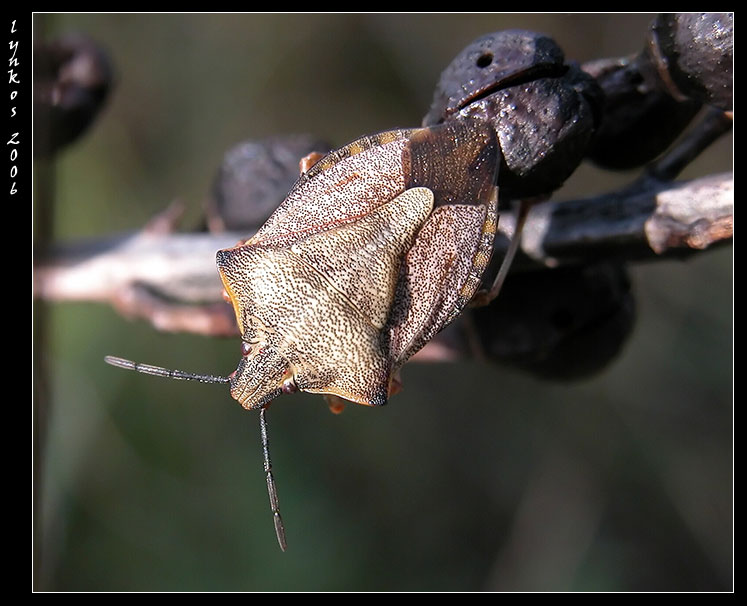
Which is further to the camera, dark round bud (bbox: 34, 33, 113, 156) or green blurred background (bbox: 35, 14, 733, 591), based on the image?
green blurred background (bbox: 35, 14, 733, 591)

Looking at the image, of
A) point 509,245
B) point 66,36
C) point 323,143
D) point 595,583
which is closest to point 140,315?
point 323,143

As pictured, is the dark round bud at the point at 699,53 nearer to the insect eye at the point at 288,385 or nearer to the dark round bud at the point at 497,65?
the dark round bud at the point at 497,65

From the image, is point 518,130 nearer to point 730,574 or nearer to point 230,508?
point 230,508

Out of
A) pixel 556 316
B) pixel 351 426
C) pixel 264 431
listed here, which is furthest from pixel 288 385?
pixel 351 426

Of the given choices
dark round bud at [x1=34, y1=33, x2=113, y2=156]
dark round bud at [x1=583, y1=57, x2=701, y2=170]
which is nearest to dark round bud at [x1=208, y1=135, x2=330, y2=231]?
dark round bud at [x1=34, y1=33, x2=113, y2=156]

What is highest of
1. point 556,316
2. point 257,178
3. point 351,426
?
point 257,178

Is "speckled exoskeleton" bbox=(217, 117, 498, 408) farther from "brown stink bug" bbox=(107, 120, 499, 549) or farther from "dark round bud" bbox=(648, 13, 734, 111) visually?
"dark round bud" bbox=(648, 13, 734, 111)

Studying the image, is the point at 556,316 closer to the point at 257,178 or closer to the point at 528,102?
the point at 528,102
